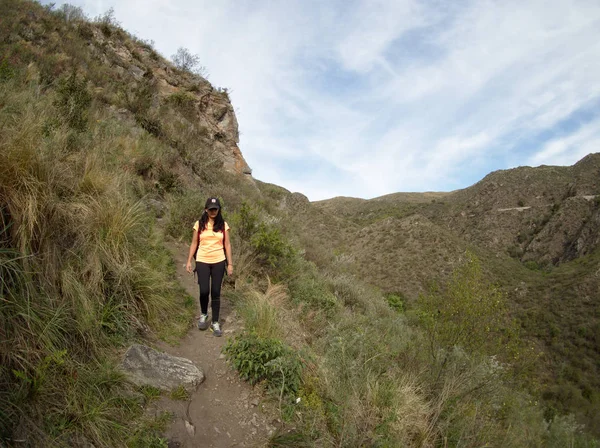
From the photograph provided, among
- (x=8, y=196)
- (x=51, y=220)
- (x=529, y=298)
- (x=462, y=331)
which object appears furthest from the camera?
(x=529, y=298)

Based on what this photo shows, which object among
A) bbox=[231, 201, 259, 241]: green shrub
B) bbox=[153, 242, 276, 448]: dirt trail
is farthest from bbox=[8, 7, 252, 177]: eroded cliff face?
bbox=[153, 242, 276, 448]: dirt trail

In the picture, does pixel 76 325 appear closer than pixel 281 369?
Yes

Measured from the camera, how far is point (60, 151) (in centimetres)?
345

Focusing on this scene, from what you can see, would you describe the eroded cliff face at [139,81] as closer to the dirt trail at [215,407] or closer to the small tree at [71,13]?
the small tree at [71,13]

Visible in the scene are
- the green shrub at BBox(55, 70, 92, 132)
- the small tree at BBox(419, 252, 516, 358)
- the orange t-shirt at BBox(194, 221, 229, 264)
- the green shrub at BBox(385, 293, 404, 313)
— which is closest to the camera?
the orange t-shirt at BBox(194, 221, 229, 264)

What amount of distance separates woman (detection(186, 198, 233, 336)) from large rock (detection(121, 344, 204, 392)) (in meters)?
0.93

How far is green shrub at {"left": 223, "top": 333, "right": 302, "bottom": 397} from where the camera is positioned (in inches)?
133

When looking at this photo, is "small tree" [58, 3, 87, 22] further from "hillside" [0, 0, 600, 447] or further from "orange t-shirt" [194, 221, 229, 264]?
"orange t-shirt" [194, 221, 229, 264]

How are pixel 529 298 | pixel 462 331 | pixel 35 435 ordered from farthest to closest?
pixel 529 298 → pixel 462 331 → pixel 35 435

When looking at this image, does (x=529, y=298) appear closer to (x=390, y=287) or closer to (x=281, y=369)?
(x=390, y=287)

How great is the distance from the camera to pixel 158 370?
3055 mm

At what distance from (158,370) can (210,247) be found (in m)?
1.65

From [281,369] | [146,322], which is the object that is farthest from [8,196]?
[281,369]

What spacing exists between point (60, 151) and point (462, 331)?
33.7ft
